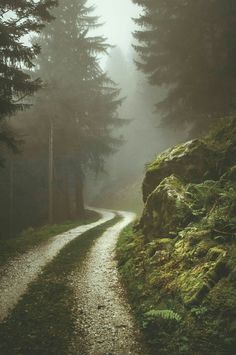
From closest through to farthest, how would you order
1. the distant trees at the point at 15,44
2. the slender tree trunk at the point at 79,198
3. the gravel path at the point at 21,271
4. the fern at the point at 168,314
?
1. the fern at the point at 168,314
2. the gravel path at the point at 21,271
3. the distant trees at the point at 15,44
4. the slender tree trunk at the point at 79,198

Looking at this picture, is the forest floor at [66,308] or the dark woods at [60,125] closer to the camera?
the forest floor at [66,308]

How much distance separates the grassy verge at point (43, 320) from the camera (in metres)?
6.08

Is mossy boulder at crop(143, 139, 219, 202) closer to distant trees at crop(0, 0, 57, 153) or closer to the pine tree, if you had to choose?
distant trees at crop(0, 0, 57, 153)

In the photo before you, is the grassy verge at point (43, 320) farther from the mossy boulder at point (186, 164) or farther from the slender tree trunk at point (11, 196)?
the slender tree trunk at point (11, 196)

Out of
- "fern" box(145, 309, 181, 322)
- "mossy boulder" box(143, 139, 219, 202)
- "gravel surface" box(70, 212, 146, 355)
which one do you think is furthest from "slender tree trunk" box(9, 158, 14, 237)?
"fern" box(145, 309, 181, 322)

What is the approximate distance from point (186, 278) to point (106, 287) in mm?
2761

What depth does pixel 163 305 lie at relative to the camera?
7.10 meters

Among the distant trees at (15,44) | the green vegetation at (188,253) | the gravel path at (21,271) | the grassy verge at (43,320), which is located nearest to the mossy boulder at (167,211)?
the green vegetation at (188,253)

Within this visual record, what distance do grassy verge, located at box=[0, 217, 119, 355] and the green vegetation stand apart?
→ 1634 millimetres

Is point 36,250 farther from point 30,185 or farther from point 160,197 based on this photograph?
point 30,185

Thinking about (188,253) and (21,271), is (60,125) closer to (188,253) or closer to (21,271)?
(21,271)

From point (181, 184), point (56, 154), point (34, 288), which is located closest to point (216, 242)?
point (181, 184)

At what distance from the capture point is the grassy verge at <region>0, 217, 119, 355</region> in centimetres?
608

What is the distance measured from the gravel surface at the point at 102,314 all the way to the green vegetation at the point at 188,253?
1.09ft
